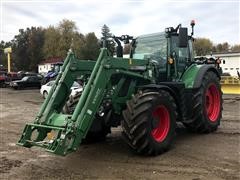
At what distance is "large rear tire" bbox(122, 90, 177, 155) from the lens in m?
6.98

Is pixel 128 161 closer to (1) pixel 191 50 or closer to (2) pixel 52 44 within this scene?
(1) pixel 191 50

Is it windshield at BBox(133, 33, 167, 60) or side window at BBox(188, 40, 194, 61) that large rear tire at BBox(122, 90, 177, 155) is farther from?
side window at BBox(188, 40, 194, 61)

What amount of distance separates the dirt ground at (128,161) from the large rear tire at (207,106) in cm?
26

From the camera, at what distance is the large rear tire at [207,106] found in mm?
9023

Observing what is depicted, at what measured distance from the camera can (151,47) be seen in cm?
941

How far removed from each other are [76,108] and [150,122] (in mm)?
1453

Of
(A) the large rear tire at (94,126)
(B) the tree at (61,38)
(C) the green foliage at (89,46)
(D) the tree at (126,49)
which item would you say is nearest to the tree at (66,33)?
(B) the tree at (61,38)

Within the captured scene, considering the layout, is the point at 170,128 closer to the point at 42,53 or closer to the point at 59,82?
the point at 59,82

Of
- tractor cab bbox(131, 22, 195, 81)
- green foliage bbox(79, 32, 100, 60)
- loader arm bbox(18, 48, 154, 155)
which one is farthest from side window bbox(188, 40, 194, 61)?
green foliage bbox(79, 32, 100, 60)

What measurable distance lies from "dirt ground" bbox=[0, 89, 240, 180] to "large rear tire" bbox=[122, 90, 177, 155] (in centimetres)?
24

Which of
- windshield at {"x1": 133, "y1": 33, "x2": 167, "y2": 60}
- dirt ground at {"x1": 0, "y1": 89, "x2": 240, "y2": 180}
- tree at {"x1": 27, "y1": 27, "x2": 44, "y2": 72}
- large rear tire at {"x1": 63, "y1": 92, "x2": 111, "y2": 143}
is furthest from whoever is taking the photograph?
tree at {"x1": 27, "y1": 27, "x2": 44, "y2": 72}

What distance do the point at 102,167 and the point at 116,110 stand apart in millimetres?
1404

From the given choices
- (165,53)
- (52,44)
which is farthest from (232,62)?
(165,53)

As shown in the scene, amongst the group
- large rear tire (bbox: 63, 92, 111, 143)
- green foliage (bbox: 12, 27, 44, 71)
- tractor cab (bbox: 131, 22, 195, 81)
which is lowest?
large rear tire (bbox: 63, 92, 111, 143)
